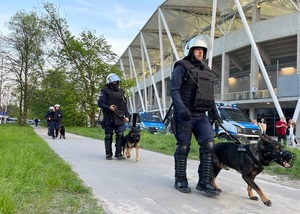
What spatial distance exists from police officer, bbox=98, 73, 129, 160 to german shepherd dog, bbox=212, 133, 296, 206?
→ 4197mm

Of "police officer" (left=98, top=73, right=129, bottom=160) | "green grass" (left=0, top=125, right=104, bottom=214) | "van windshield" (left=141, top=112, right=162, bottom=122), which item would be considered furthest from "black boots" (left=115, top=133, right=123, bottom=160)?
"van windshield" (left=141, top=112, right=162, bottom=122)

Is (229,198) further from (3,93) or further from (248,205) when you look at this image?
(3,93)

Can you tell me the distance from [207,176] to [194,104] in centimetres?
100

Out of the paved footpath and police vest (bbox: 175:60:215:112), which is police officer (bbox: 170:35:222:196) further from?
the paved footpath

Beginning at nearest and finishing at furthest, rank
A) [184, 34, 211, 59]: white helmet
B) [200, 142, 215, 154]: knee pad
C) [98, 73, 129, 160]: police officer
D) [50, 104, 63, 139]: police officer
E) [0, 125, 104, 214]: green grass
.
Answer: [0, 125, 104, 214]: green grass → [200, 142, 215, 154]: knee pad → [184, 34, 211, 59]: white helmet → [98, 73, 129, 160]: police officer → [50, 104, 63, 139]: police officer

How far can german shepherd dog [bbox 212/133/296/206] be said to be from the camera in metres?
3.91

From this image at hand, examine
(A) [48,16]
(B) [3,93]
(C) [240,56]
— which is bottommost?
(B) [3,93]

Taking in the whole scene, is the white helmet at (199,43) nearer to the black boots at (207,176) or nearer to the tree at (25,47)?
the black boots at (207,176)

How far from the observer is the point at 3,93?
137ft

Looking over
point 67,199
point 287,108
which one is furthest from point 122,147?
point 287,108

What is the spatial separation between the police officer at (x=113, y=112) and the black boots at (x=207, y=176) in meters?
4.06

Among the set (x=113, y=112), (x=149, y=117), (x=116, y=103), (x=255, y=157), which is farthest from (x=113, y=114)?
(x=149, y=117)

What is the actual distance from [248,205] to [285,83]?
26744 millimetres

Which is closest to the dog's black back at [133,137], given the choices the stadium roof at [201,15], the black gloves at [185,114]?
the black gloves at [185,114]
